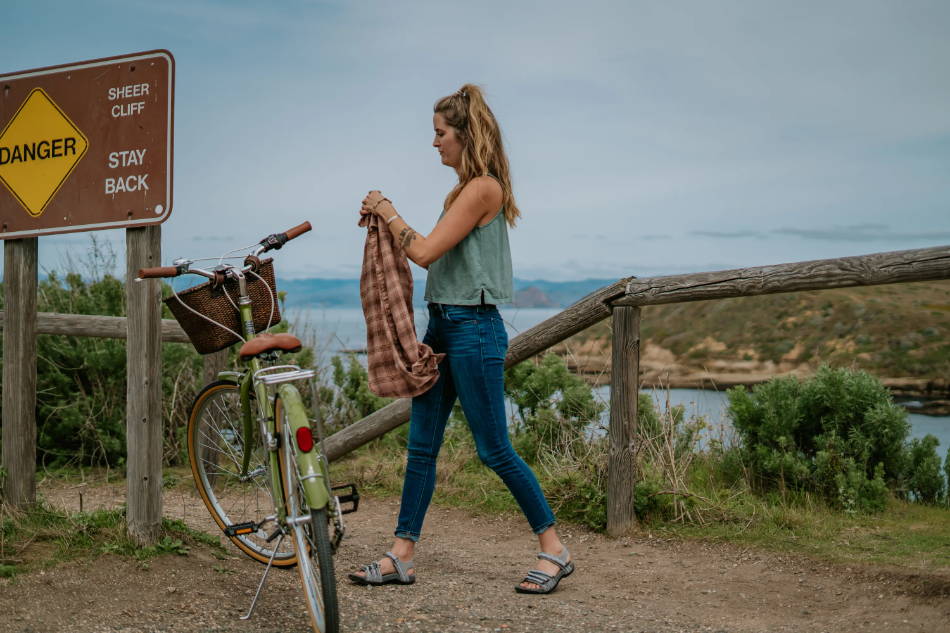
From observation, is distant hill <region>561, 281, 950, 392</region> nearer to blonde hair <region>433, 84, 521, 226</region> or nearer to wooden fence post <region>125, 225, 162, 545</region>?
blonde hair <region>433, 84, 521, 226</region>

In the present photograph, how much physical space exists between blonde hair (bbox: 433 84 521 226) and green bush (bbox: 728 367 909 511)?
9.77 ft

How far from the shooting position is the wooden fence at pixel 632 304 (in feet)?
14.1

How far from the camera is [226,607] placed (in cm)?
377

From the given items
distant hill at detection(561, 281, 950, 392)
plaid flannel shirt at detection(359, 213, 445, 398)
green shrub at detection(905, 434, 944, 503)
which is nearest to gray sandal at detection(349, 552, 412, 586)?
plaid flannel shirt at detection(359, 213, 445, 398)

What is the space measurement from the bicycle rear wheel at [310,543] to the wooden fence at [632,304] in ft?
3.70

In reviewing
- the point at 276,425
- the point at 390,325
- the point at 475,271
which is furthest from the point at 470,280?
the point at 276,425

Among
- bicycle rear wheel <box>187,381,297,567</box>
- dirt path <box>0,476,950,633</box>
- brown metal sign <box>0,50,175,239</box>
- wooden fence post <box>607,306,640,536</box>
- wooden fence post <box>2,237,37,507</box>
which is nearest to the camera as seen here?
dirt path <box>0,476,950,633</box>

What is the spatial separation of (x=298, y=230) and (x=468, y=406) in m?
1.08

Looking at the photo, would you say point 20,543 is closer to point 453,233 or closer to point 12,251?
point 12,251

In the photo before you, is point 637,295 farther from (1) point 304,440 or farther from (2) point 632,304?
(1) point 304,440

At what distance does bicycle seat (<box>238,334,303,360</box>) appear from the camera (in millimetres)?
3533

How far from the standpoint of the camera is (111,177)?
4.24m

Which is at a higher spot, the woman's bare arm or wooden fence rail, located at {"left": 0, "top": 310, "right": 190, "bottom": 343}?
the woman's bare arm

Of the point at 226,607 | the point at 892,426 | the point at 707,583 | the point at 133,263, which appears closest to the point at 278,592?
the point at 226,607
